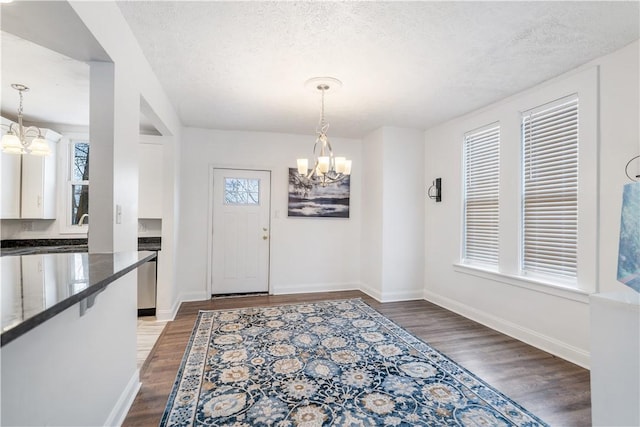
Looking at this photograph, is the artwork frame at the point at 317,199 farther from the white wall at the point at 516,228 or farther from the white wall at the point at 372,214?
the white wall at the point at 516,228

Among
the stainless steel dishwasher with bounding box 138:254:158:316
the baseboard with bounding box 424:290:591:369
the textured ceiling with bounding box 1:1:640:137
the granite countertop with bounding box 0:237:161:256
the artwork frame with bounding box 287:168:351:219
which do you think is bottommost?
the baseboard with bounding box 424:290:591:369

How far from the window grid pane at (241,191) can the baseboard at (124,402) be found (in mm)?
2847

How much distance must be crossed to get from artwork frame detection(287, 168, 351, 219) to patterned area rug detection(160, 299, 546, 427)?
1.99 m

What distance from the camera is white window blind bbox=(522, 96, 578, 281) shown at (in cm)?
272

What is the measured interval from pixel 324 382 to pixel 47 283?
6.13ft

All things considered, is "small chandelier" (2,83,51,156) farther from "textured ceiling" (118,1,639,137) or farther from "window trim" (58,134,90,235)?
"textured ceiling" (118,1,639,137)

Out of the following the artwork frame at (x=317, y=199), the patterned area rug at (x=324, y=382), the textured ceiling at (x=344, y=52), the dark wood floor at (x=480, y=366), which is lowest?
the dark wood floor at (x=480, y=366)

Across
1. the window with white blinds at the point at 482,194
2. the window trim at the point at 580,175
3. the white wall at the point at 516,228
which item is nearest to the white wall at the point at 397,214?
the white wall at the point at 516,228

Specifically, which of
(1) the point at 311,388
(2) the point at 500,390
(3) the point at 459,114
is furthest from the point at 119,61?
(3) the point at 459,114

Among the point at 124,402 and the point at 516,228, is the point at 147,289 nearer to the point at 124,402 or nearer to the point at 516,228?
the point at 124,402

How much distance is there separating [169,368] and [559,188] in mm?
3683

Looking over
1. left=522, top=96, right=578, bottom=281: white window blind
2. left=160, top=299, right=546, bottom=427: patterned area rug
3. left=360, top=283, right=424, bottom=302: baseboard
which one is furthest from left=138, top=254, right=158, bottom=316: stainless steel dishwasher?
left=522, top=96, right=578, bottom=281: white window blind

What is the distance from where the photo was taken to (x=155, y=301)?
375 cm

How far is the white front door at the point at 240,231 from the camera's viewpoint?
Result: 15.2ft
